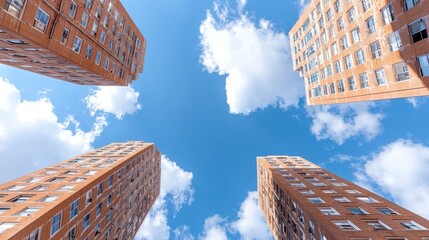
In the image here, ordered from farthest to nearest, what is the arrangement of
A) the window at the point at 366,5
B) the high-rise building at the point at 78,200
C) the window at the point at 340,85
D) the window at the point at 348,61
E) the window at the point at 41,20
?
the window at the point at 340,85 < the window at the point at 348,61 < the window at the point at 366,5 < the high-rise building at the point at 78,200 < the window at the point at 41,20

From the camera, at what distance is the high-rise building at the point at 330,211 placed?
23.3 m

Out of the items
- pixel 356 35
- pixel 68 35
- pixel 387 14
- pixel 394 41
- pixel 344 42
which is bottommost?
pixel 394 41

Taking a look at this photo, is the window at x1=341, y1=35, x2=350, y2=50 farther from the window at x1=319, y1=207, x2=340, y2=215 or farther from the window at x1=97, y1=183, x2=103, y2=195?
the window at x1=97, y1=183, x2=103, y2=195

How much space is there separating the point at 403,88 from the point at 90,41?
121ft

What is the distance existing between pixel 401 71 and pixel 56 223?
3943 cm

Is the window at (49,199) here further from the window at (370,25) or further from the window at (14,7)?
the window at (370,25)

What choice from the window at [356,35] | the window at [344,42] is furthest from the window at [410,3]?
the window at [344,42]

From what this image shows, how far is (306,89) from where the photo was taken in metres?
45.9

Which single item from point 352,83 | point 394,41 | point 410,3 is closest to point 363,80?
point 352,83

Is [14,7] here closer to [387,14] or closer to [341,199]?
[387,14]

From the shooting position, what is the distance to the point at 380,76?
2416cm

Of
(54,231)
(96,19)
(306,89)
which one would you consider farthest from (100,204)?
(306,89)

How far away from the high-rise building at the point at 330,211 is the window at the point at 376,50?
1907 cm

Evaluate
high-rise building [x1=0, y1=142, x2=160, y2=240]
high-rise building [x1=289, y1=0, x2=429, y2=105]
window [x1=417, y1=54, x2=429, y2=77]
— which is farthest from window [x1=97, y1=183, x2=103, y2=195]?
window [x1=417, y1=54, x2=429, y2=77]
